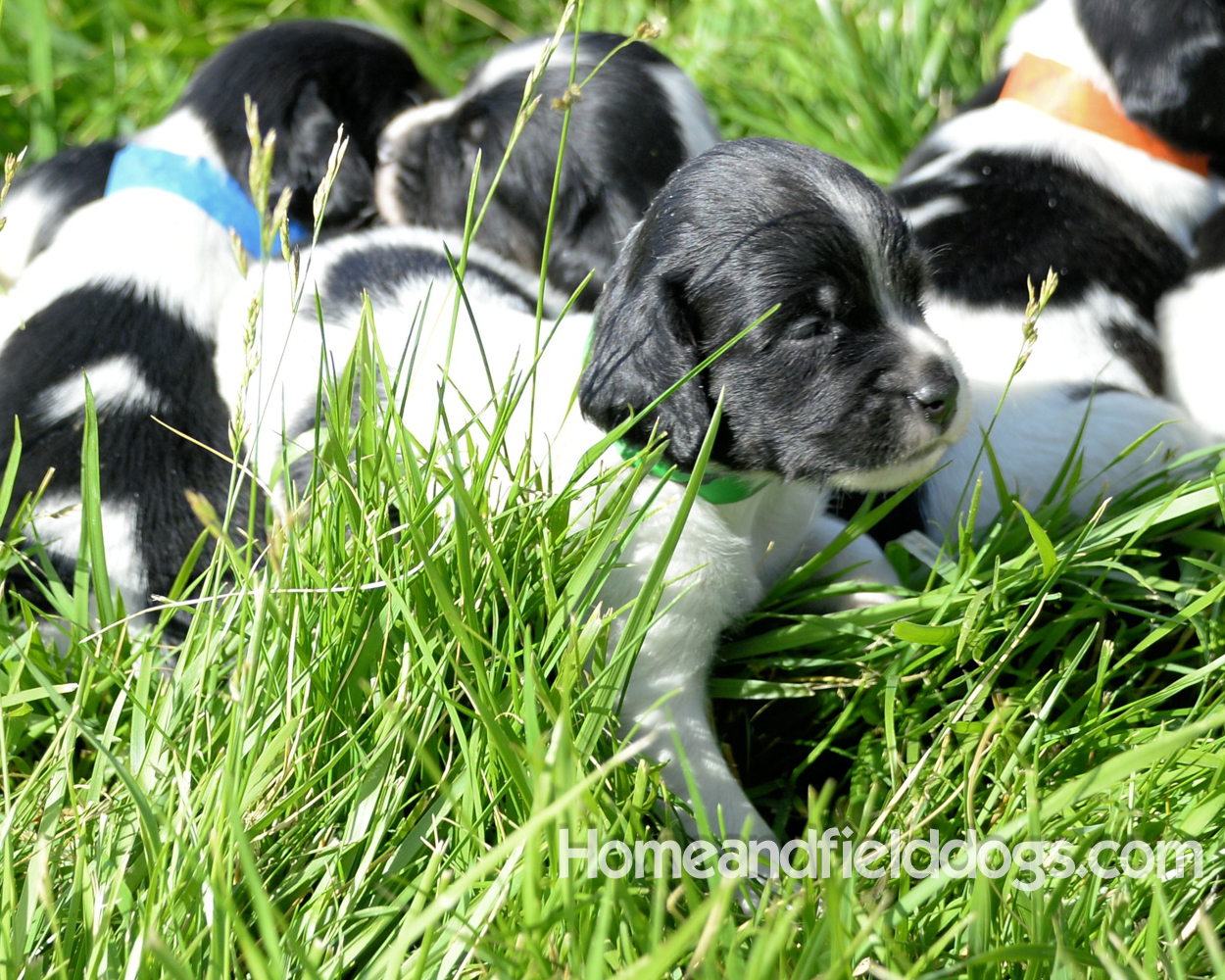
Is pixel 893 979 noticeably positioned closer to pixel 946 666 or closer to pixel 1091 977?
pixel 1091 977

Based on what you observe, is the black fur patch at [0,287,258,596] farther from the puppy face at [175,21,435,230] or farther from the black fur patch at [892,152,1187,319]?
the black fur patch at [892,152,1187,319]

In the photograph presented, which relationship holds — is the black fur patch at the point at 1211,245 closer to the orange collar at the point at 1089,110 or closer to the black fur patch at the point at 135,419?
the orange collar at the point at 1089,110

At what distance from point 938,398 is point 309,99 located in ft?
7.68

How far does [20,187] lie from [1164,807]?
380cm

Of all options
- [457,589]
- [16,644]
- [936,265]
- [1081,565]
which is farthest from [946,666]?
[16,644]

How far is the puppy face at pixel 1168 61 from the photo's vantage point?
10.8 ft

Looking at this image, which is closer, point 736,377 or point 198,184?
point 736,377

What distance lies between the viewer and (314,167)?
3.50 metres

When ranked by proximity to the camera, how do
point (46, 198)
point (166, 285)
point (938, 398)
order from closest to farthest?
point (938, 398) < point (166, 285) < point (46, 198)

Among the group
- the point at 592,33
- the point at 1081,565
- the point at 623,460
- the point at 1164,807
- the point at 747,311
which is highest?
the point at 592,33

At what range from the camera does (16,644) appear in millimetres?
2098

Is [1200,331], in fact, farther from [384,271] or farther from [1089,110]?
[384,271]

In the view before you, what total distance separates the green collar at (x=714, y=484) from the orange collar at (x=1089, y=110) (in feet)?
6.34

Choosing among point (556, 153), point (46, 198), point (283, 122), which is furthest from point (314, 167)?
point (46, 198)
